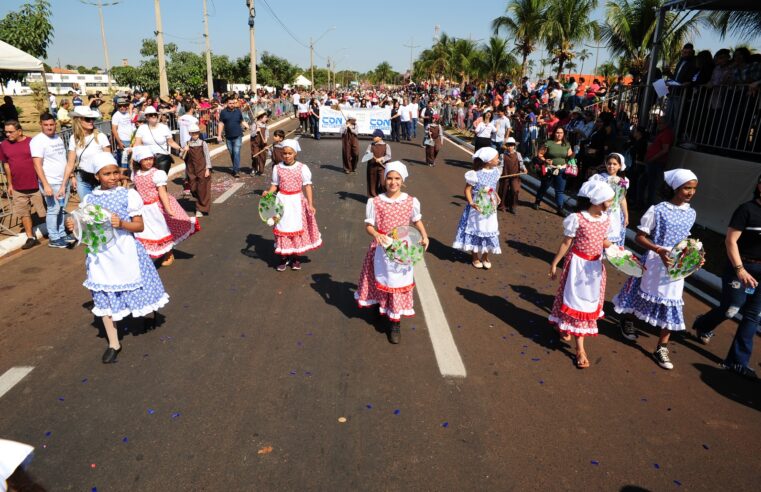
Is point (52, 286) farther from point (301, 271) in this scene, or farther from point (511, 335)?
point (511, 335)

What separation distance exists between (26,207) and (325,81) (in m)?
143

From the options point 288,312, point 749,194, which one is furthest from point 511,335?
point 749,194

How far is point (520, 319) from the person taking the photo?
19.3 feet

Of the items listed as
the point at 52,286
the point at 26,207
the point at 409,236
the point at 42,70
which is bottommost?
the point at 52,286

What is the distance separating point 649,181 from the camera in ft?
36.5

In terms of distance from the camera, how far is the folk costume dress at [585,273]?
4.81 meters

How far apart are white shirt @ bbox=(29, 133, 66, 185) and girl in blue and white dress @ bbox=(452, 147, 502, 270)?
6.37 m

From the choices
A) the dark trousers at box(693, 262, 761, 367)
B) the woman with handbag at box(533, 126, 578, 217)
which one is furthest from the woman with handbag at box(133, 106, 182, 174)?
the dark trousers at box(693, 262, 761, 367)

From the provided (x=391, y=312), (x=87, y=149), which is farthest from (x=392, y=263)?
(x=87, y=149)

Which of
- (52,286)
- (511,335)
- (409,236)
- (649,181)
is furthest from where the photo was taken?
(649,181)

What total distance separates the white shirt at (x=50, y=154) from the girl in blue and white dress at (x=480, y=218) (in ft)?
Result: 20.9

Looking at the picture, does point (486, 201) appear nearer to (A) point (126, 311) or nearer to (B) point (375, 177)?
(B) point (375, 177)

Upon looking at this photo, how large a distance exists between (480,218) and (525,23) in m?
26.7

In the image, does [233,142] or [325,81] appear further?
[325,81]
